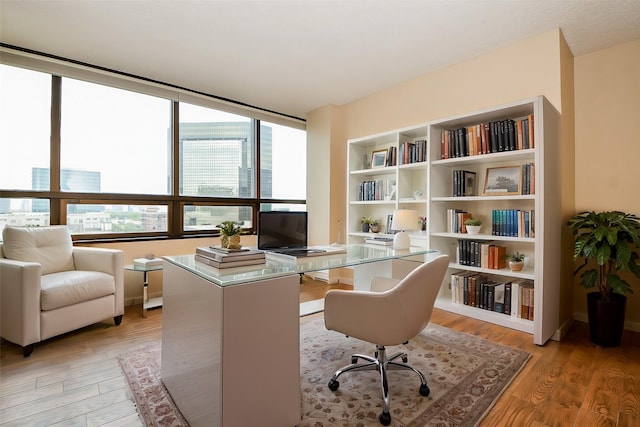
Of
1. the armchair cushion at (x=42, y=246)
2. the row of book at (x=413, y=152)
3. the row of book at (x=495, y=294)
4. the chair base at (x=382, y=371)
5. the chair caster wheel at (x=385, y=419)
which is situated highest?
the row of book at (x=413, y=152)

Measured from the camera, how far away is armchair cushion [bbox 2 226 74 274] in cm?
266

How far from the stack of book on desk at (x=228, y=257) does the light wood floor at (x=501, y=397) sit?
35.4 inches

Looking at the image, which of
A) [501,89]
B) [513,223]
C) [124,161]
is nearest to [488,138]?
[501,89]

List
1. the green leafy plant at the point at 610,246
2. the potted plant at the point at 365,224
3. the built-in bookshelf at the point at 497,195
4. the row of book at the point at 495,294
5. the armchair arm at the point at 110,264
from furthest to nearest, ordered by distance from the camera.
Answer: the potted plant at the point at 365,224 → the armchair arm at the point at 110,264 → the row of book at the point at 495,294 → the built-in bookshelf at the point at 497,195 → the green leafy plant at the point at 610,246

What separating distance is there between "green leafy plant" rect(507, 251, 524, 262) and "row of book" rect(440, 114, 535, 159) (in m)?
1.00

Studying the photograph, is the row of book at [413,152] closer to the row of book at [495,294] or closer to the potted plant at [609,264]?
the row of book at [495,294]

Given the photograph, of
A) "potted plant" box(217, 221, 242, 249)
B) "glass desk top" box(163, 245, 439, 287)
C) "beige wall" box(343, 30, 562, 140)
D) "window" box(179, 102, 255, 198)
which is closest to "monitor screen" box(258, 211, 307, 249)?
"glass desk top" box(163, 245, 439, 287)

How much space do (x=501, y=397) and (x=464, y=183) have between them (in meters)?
2.03

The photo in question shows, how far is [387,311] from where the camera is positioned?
160 centimetres

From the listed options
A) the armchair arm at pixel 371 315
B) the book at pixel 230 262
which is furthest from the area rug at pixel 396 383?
the book at pixel 230 262

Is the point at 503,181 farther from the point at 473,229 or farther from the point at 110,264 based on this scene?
the point at 110,264

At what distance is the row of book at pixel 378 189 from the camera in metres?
3.93

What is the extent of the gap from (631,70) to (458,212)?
76.5 inches

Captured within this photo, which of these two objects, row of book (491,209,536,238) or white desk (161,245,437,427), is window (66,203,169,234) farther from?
row of book (491,209,536,238)
